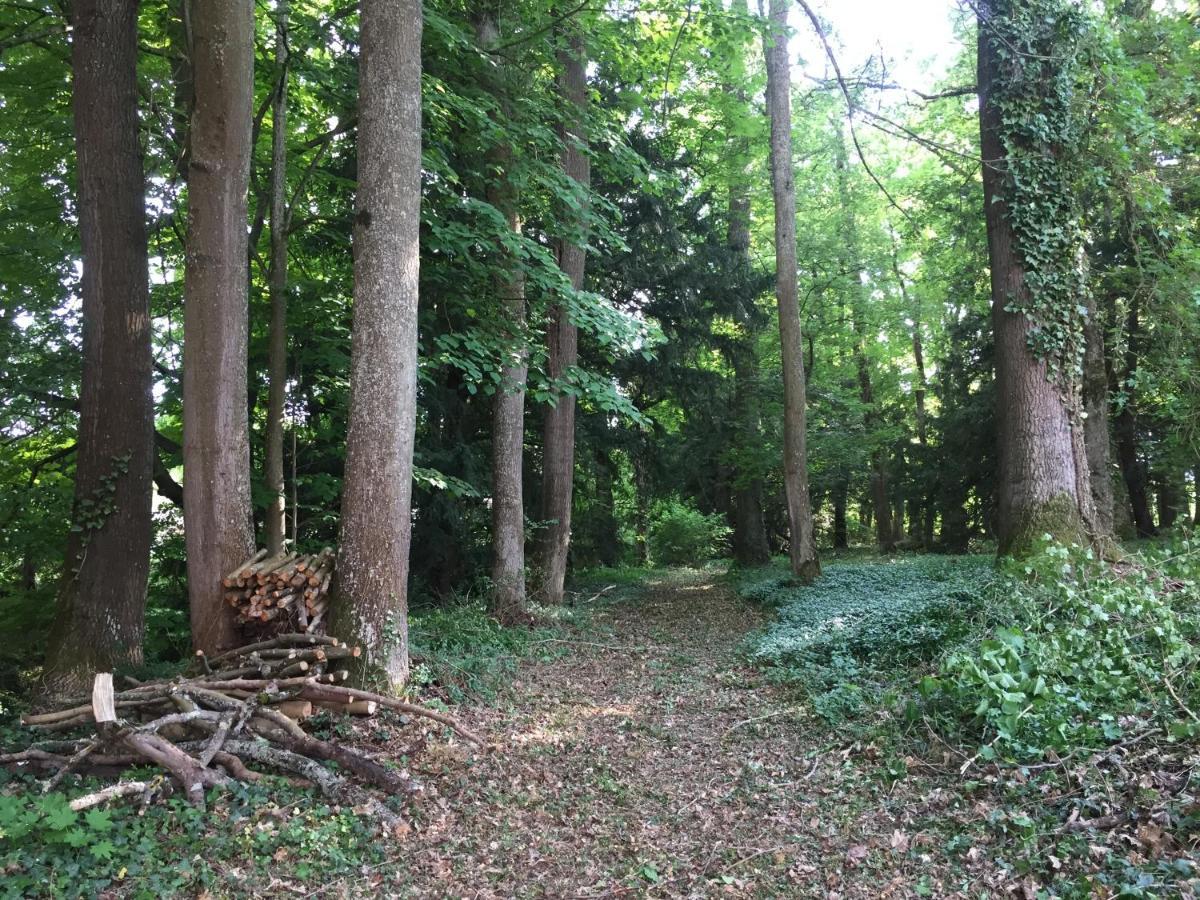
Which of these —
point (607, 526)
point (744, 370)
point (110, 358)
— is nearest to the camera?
point (110, 358)

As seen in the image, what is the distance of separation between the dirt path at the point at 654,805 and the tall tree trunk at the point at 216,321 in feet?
7.38

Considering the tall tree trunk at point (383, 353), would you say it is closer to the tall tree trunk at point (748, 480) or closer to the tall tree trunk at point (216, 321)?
the tall tree trunk at point (216, 321)

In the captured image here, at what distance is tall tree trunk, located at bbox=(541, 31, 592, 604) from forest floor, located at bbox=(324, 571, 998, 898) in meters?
4.75

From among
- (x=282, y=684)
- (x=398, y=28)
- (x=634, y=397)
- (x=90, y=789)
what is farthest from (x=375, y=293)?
(x=634, y=397)

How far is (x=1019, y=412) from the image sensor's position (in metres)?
8.12

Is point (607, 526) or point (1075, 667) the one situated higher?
point (607, 526)

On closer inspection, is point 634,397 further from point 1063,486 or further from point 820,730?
point 820,730

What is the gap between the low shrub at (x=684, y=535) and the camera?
23234 millimetres

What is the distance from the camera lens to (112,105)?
20.9 feet

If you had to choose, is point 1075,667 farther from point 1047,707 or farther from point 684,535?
point 684,535

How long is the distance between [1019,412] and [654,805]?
623cm

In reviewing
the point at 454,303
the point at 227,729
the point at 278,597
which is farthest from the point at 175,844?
the point at 454,303

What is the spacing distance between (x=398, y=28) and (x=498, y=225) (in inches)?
98.7

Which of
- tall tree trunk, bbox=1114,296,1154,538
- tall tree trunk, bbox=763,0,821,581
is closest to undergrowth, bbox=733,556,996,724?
tall tree trunk, bbox=763,0,821,581
